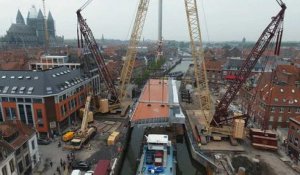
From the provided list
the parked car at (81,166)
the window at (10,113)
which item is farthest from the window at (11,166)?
the window at (10,113)

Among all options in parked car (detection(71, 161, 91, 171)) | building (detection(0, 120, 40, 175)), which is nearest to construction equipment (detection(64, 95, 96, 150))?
parked car (detection(71, 161, 91, 171))

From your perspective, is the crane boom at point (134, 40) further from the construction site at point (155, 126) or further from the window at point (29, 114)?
the window at point (29, 114)

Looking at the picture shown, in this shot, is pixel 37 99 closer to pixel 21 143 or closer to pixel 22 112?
pixel 22 112

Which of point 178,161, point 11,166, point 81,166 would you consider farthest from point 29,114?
point 178,161

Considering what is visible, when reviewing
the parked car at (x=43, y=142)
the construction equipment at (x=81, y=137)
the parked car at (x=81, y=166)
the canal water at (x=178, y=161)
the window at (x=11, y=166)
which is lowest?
the canal water at (x=178, y=161)

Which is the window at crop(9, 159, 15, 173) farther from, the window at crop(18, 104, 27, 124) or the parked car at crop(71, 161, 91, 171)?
the window at crop(18, 104, 27, 124)

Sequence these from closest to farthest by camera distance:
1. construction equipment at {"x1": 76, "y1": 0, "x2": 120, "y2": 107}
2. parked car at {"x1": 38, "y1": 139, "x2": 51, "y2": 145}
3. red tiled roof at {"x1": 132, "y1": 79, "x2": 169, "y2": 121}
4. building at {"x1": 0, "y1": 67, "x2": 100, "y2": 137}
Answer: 1. parked car at {"x1": 38, "y1": 139, "x2": 51, "y2": 145}
2. red tiled roof at {"x1": 132, "y1": 79, "x2": 169, "y2": 121}
3. building at {"x1": 0, "y1": 67, "x2": 100, "y2": 137}
4. construction equipment at {"x1": 76, "y1": 0, "x2": 120, "y2": 107}
